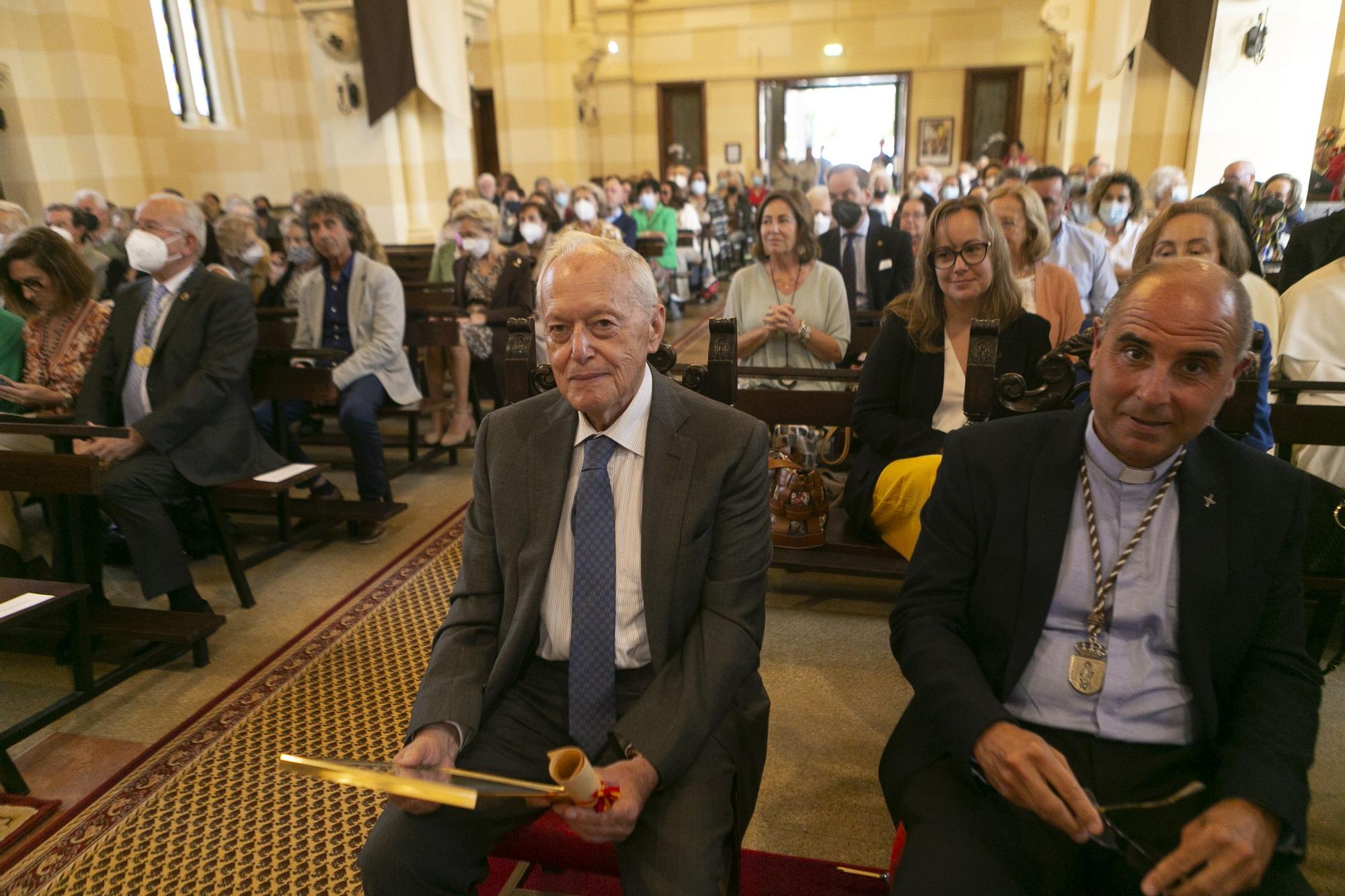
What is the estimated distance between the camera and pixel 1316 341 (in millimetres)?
3125

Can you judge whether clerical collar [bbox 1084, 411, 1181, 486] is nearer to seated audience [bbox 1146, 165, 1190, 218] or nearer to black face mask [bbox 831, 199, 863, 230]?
black face mask [bbox 831, 199, 863, 230]

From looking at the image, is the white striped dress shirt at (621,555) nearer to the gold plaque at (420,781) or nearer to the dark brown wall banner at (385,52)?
the gold plaque at (420,781)

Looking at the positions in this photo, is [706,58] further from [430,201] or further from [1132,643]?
[1132,643]

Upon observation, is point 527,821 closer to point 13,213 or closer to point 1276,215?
point 13,213

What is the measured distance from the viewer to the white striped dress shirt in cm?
173

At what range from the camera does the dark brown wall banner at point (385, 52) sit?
810cm

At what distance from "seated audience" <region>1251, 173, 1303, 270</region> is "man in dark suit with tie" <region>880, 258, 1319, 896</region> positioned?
5672 millimetres

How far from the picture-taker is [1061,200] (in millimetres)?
5078

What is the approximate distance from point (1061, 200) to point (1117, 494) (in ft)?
13.8

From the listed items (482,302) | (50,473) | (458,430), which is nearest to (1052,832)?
(50,473)

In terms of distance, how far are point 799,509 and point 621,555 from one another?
1589 mm

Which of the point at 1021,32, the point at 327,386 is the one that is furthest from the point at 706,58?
the point at 327,386

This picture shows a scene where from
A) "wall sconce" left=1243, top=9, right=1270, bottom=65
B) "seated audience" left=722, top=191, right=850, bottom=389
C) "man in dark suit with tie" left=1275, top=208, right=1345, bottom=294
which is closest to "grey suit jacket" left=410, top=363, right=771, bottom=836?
"seated audience" left=722, top=191, right=850, bottom=389

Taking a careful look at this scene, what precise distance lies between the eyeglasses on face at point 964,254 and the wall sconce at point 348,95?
785 centimetres
